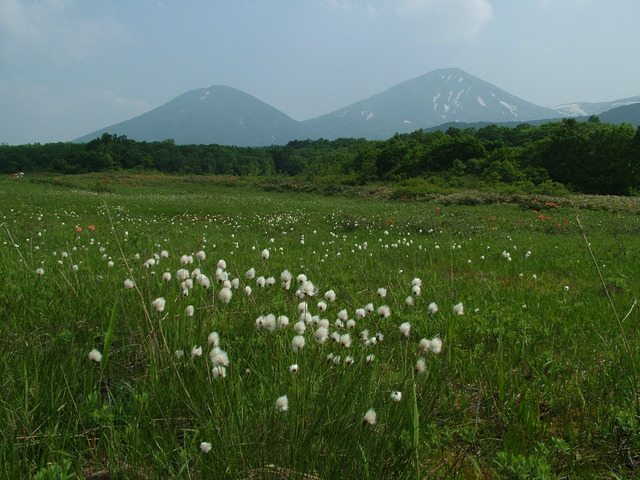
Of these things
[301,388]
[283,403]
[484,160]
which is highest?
[484,160]

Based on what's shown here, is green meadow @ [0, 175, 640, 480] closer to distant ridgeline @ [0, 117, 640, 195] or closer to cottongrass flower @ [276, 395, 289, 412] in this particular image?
cottongrass flower @ [276, 395, 289, 412]

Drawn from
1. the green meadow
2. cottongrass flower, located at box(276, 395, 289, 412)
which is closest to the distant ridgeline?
the green meadow

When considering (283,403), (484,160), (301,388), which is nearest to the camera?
(283,403)

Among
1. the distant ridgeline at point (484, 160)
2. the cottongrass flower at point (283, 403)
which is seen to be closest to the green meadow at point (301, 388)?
the cottongrass flower at point (283, 403)

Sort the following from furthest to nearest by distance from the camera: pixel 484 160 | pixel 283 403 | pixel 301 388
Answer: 1. pixel 484 160
2. pixel 301 388
3. pixel 283 403

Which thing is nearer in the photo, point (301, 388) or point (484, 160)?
point (301, 388)

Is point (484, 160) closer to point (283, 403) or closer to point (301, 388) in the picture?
point (301, 388)

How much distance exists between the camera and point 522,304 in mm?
4570

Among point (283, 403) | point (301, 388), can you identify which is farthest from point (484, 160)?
point (283, 403)

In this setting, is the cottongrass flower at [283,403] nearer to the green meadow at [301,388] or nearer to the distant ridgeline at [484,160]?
the green meadow at [301,388]

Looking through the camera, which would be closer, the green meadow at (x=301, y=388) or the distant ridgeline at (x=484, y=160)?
the green meadow at (x=301, y=388)

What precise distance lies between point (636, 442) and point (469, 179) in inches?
1889

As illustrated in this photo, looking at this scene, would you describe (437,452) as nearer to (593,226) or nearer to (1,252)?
(1,252)

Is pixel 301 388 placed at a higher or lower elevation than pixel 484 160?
lower
